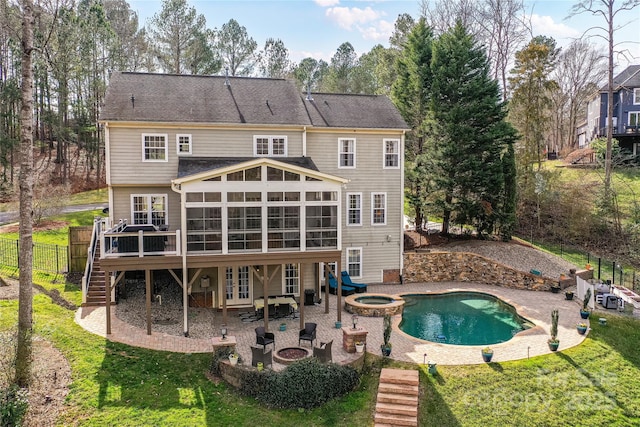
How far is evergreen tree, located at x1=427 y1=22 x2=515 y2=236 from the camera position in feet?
85.5

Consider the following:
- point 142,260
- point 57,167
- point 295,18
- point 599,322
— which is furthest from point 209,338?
point 57,167

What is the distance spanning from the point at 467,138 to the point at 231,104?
13644 mm

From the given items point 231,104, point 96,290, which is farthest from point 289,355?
point 231,104

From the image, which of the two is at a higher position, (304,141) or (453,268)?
(304,141)

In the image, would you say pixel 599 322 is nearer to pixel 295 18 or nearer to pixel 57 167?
pixel 295 18

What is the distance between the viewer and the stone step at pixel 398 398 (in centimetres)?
1186

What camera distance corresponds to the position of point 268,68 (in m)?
49.9

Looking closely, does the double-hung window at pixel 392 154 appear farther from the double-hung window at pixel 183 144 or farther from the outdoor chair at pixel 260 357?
the outdoor chair at pixel 260 357

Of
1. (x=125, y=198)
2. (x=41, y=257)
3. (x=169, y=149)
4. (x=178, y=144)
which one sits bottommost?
(x=41, y=257)

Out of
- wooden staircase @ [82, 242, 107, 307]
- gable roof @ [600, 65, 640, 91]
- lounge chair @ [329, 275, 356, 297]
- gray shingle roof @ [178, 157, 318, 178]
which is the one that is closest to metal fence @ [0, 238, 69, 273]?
wooden staircase @ [82, 242, 107, 307]

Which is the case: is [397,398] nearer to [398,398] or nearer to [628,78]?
[398,398]

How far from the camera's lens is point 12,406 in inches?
372

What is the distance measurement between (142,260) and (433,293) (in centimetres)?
1320

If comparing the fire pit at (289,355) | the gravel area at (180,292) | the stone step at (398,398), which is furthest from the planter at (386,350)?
the gravel area at (180,292)
